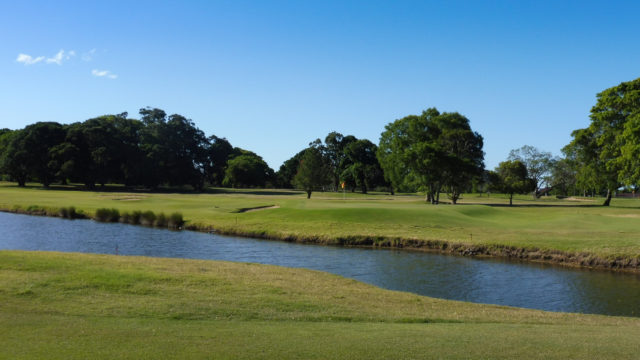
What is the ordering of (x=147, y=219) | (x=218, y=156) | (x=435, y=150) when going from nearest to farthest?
(x=147, y=219)
(x=435, y=150)
(x=218, y=156)

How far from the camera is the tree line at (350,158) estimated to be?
209 feet

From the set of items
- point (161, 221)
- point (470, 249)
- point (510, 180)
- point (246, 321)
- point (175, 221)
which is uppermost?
point (510, 180)

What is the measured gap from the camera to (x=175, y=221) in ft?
150

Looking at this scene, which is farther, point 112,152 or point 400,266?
point 112,152

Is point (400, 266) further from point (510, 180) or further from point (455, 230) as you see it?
point (510, 180)

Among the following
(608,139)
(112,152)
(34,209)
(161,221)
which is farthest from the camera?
(112,152)

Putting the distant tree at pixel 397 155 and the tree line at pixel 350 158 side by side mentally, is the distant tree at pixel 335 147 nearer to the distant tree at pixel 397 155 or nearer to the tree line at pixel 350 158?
the tree line at pixel 350 158

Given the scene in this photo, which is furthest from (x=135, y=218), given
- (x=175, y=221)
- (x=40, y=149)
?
(x=40, y=149)

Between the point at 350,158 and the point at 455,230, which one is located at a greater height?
the point at 350,158

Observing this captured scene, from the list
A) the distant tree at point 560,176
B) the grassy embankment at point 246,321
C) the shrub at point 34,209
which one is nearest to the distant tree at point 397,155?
the shrub at point 34,209

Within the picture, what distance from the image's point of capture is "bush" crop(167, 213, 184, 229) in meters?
45.3

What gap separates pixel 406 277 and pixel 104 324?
671 inches

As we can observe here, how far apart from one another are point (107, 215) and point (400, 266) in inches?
1314

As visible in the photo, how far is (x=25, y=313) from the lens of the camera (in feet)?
37.2
